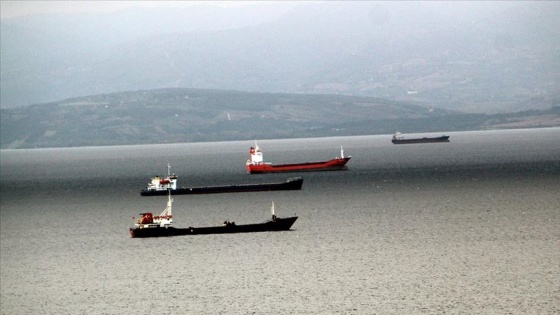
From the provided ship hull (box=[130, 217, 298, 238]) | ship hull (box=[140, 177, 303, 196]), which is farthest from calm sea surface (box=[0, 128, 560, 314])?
ship hull (box=[140, 177, 303, 196])

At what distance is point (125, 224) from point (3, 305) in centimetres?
5474

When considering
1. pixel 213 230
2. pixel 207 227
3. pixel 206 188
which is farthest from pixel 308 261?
pixel 206 188

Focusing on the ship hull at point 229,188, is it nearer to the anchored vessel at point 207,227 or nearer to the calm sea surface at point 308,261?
the calm sea surface at point 308,261

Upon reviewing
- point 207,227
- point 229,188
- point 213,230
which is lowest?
point 213,230

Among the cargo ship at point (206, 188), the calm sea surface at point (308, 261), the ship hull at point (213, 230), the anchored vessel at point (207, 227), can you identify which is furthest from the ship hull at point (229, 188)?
the ship hull at point (213, 230)

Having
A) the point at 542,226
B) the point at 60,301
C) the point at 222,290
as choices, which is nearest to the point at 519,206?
the point at 542,226

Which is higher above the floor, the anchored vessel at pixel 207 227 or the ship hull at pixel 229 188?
the ship hull at pixel 229 188

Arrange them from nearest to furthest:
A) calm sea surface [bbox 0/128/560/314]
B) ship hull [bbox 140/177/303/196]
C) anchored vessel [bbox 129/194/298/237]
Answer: calm sea surface [bbox 0/128/560/314] < anchored vessel [bbox 129/194/298/237] < ship hull [bbox 140/177/303/196]

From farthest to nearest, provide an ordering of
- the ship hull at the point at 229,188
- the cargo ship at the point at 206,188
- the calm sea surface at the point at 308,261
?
the cargo ship at the point at 206,188 < the ship hull at the point at 229,188 < the calm sea surface at the point at 308,261

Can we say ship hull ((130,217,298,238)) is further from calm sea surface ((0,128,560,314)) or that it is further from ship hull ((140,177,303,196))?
ship hull ((140,177,303,196))

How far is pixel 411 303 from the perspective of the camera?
66625mm

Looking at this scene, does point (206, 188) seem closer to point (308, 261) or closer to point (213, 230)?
point (213, 230)

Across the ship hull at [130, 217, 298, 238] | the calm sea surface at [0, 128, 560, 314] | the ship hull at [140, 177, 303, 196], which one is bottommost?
the calm sea surface at [0, 128, 560, 314]

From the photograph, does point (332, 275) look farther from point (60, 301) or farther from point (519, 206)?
point (519, 206)
